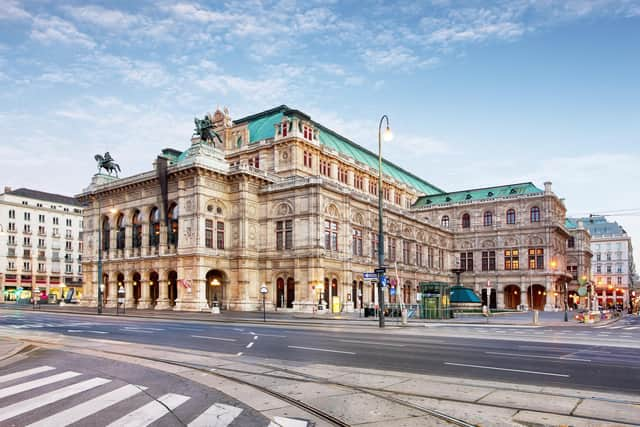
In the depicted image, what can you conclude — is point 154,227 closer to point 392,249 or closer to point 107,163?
point 107,163

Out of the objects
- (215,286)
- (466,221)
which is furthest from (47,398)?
(466,221)

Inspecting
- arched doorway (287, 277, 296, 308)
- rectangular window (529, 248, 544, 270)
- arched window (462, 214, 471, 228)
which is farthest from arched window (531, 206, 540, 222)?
arched doorway (287, 277, 296, 308)

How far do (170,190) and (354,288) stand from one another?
26.1 m

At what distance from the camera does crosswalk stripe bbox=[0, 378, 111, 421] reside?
9094 mm

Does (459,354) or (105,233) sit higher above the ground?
(105,233)

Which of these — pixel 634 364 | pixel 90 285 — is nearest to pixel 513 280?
pixel 90 285

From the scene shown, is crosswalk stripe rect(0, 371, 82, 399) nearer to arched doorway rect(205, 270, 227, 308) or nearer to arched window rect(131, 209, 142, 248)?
arched doorway rect(205, 270, 227, 308)

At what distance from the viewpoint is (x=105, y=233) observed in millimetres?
71250

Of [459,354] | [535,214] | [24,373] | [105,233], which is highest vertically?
[535,214]

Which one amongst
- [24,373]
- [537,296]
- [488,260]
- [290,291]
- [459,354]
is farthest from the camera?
[488,260]

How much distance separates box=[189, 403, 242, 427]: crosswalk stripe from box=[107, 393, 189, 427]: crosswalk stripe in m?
0.70

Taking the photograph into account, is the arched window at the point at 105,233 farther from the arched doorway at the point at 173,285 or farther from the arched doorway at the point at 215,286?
the arched doorway at the point at 215,286

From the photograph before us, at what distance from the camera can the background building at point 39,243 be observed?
338 feet

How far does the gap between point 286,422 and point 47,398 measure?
516 centimetres
